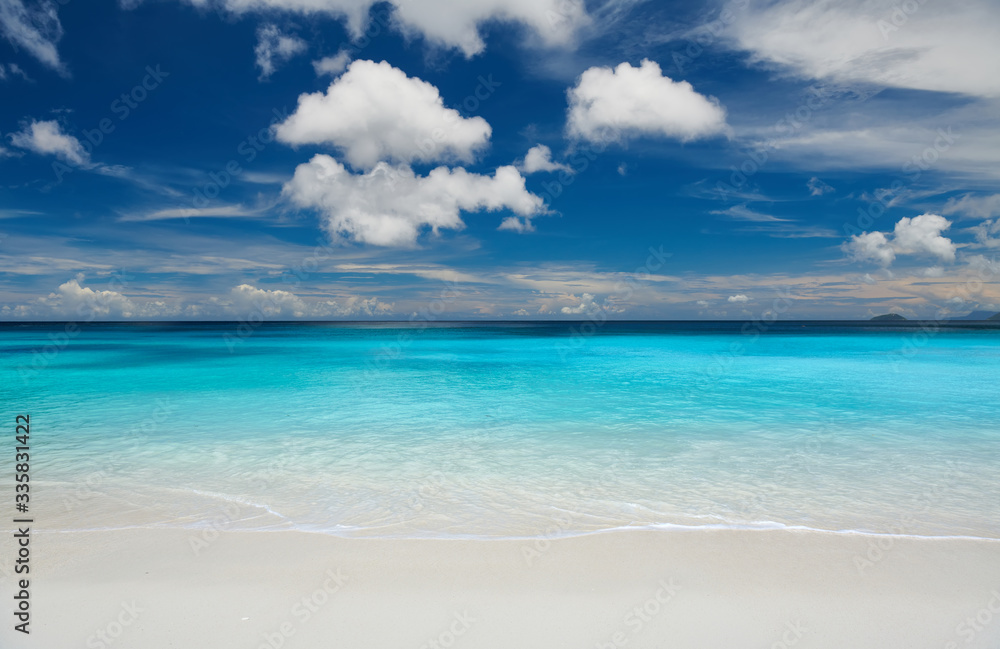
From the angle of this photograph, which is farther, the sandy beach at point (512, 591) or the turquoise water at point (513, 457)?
the turquoise water at point (513, 457)

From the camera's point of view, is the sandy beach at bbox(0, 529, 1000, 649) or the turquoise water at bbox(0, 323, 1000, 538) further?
the turquoise water at bbox(0, 323, 1000, 538)

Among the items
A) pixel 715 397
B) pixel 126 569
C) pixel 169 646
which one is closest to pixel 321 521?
pixel 126 569

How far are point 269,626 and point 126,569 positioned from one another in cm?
176

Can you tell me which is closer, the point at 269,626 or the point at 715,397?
the point at 269,626

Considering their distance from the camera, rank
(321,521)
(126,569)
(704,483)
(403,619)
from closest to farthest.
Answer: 1. (403,619)
2. (126,569)
3. (321,521)
4. (704,483)

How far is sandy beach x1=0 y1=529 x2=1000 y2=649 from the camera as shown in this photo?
3.41m

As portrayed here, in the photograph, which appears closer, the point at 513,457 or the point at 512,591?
the point at 512,591

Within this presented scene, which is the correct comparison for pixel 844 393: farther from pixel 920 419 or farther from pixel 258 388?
pixel 258 388

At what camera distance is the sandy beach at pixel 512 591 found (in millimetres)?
3407

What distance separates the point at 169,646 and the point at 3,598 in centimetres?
166

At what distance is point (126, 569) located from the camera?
4.30 metres

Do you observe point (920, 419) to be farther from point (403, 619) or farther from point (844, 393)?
point (403, 619)

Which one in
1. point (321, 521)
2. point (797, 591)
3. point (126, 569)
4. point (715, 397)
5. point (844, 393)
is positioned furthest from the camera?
point (844, 393)

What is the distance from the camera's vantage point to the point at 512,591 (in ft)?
13.0
